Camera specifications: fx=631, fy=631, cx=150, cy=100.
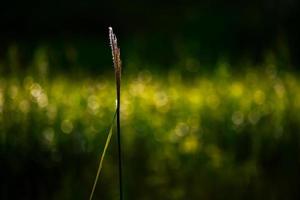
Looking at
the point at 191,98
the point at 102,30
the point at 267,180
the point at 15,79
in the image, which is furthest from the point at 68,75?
the point at 102,30

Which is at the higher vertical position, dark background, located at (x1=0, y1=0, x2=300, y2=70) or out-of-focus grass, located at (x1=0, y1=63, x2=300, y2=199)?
dark background, located at (x1=0, y1=0, x2=300, y2=70)

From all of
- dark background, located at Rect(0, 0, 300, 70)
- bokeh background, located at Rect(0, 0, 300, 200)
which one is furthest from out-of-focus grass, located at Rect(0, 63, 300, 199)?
dark background, located at Rect(0, 0, 300, 70)

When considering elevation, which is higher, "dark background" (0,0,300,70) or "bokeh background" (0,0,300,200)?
"dark background" (0,0,300,70)

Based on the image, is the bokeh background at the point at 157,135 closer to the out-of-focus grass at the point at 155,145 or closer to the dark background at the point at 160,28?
the out-of-focus grass at the point at 155,145

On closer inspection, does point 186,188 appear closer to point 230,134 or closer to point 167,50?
point 230,134

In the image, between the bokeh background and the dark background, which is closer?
the bokeh background

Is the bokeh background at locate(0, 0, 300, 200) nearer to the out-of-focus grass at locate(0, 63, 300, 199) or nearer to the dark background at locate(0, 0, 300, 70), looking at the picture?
the out-of-focus grass at locate(0, 63, 300, 199)

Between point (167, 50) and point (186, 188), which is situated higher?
point (167, 50)

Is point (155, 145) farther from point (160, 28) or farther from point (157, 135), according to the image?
point (160, 28)

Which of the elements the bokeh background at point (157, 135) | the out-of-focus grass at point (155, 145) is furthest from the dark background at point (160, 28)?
the out-of-focus grass at point (155, 145)
